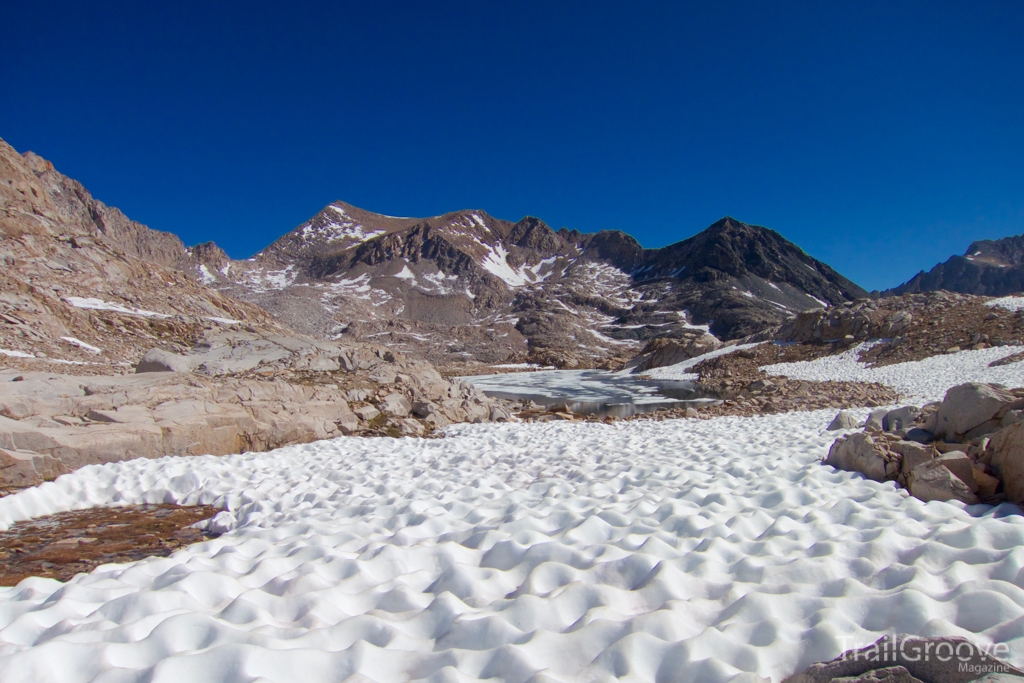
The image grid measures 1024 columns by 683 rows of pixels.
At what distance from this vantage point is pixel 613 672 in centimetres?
241

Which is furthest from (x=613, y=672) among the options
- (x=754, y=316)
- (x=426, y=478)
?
(x=754, y=316)

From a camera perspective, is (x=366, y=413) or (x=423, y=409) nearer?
(x=366, y=413)

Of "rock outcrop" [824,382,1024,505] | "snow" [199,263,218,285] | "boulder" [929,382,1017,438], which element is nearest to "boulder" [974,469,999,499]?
"rock outcrop" [824,382,1024,505]

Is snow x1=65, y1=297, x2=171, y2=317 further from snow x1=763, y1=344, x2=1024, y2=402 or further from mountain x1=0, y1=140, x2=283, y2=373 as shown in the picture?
snow x1=763, y1=344, x2=1024, y2=402

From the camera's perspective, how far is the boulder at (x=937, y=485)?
457cm

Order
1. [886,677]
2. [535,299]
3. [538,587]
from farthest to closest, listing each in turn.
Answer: [535,299] < [538,587] < [886,677]

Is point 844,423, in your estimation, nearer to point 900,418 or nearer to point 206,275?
point 900,418

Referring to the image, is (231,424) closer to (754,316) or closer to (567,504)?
(567,504)

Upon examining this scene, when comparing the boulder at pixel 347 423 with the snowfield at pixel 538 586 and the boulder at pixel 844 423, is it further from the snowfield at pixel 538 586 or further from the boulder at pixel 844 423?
the boulder at pixel 844 423

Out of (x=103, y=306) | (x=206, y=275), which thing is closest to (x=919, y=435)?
(x=103, y=306)

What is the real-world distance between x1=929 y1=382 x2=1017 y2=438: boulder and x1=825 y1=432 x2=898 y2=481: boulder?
2.03 metres

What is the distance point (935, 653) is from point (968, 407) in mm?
6780

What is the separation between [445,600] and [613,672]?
1.24 m

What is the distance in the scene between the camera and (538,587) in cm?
342
